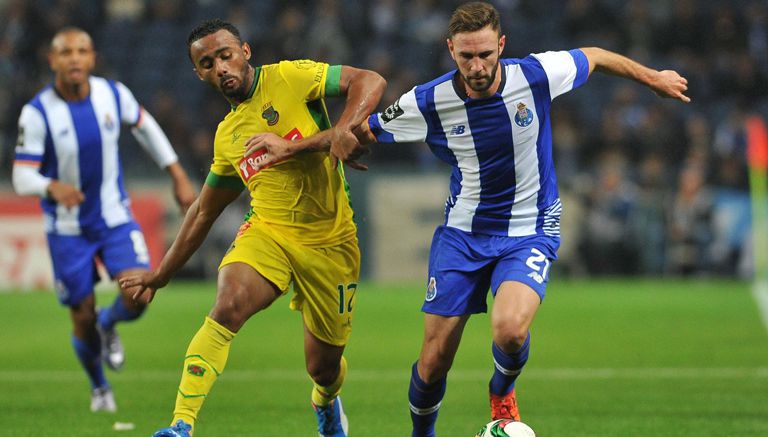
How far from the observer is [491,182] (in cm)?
670

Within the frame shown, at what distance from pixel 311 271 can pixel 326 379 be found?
0.72 m

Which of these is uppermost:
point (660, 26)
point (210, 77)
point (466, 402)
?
point (210, 77)

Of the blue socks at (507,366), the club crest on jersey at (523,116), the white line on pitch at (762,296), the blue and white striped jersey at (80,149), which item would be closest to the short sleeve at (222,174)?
the club crest on jersey at (523,116)

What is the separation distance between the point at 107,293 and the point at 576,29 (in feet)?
29.1

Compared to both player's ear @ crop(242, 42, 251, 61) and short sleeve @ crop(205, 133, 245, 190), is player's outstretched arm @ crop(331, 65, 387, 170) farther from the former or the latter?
short sleeve @ crop(205, 133, 245, 190)

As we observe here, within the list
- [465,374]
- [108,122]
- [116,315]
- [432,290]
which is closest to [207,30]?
[432,290]

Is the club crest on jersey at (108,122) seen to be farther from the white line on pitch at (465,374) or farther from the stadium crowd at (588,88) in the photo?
the stadium crowd at (588,88)

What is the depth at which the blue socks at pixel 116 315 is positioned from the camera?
9.17 m

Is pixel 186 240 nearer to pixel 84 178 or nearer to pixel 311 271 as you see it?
pixel 311 271

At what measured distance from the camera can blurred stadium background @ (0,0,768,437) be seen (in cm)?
1234

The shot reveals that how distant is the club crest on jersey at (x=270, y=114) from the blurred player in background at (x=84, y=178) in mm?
2170

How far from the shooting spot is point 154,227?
59.6 ft

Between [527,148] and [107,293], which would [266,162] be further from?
[107,293]

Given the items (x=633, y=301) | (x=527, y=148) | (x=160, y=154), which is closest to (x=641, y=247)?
(x=633, y=301)
